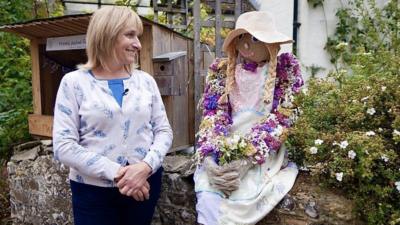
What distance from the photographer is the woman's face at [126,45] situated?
6.70 ft

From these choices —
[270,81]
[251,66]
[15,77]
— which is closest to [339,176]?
[270,81]

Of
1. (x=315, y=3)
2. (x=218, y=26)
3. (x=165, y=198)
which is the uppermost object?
(x=315, y=3)

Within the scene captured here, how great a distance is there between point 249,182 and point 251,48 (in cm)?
78

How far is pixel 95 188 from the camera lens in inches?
80.0

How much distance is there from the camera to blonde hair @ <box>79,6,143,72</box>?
6.57 feet

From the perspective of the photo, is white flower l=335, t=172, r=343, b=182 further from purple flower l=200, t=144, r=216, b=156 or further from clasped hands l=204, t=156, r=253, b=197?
purple flower l=200, t=144, r=216, b=156

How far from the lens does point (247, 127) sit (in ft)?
8.38

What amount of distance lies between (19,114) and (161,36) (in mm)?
1962

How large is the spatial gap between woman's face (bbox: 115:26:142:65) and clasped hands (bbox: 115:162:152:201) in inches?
20.0

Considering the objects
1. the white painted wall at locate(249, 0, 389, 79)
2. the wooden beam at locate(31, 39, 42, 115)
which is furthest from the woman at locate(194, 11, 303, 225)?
the white painted wall at locate(249, 0, 389, 79)

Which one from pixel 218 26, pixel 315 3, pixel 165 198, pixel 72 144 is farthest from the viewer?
pixel 315 3

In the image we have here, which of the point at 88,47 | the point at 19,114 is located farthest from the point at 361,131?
the point at 19,114

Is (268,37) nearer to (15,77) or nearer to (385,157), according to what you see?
(385,157)

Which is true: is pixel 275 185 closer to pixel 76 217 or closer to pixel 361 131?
pixel 361 131
